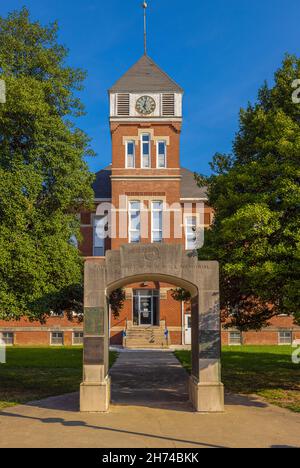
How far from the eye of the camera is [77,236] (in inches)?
744

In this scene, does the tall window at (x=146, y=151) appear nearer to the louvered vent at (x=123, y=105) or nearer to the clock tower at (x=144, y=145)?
the clock tower at (x=144, y=145)

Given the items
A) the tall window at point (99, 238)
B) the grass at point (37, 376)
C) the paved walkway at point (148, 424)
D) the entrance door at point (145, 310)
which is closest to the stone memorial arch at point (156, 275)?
the paved walkway at point (148, 424)

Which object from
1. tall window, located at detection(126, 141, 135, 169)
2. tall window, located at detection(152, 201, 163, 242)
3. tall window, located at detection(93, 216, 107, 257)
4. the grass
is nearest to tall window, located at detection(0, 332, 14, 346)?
the grass

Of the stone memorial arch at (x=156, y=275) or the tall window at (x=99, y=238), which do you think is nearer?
the stone memorial arch at (x=156, y=275)

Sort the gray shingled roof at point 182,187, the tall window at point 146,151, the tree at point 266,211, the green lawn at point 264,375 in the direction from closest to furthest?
the tree at point 266,211 → the green lawn at point 264,375 → the tall window at point 146,151 → the gray shingled roof at point 182,187

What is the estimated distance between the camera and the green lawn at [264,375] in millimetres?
15312

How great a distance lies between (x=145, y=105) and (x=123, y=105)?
1.63 meters

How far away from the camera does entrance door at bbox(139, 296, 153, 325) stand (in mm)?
36688

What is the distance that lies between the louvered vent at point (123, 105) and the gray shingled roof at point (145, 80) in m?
0.50

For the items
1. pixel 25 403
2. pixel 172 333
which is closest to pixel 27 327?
pixel 172 333

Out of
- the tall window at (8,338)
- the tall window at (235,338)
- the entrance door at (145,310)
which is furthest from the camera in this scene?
the tall window at (235,338)

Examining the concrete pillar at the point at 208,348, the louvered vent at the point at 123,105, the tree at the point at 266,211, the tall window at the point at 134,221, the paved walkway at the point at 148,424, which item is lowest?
the paved walkway at the point at 148,424

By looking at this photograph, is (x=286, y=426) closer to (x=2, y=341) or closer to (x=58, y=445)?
(x=58, y=445)

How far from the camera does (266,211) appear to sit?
14000mm
